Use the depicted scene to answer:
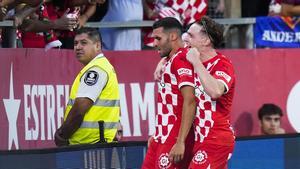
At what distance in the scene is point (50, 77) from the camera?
11.7 metres

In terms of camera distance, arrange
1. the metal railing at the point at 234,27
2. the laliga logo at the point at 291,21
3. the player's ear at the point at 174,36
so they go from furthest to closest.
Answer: the laliga logo at the point at 291,21 < the metal railing at the point at 234,27 < the player's ear at the point at 174,36

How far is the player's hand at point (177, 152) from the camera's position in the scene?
854 centimetres

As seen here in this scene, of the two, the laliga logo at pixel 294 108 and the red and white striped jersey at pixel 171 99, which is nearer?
the red and white striped jersey at pixel 171 99

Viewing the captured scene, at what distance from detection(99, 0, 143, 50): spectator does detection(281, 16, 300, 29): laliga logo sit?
6.30 feet

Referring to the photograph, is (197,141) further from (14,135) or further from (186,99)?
(14,135)

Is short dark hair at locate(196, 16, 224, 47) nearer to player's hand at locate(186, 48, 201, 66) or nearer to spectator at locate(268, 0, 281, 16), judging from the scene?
player's hand at locate(186, 48, 201, 66)

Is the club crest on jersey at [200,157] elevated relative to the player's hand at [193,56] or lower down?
lower down

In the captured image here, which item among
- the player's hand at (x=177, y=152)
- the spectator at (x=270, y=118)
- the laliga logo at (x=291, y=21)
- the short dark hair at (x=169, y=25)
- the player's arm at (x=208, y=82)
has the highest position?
the laliga logo at (x=291, y=21)

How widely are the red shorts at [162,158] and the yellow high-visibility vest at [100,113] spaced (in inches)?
38.0

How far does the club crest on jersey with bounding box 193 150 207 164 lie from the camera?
28.5 ft

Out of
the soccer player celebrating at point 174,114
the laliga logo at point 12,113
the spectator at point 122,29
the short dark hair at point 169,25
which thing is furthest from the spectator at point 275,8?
the soccer player celebrating at point 174,114

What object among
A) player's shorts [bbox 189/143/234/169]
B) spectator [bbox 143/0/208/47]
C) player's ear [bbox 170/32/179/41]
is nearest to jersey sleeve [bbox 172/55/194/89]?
player's ear [bbox 170/32/179/41]

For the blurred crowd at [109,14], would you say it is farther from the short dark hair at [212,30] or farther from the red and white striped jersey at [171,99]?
the short dark hair at [212,30]

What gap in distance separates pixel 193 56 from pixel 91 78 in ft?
5.15
